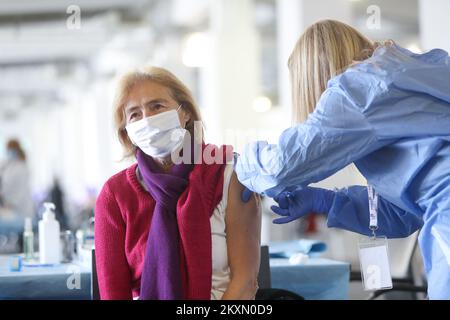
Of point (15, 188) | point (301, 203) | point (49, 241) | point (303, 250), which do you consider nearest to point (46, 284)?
point (49, 241)

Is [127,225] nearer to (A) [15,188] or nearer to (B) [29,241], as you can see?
(B) [29,241]

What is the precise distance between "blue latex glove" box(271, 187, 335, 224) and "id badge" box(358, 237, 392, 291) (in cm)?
15

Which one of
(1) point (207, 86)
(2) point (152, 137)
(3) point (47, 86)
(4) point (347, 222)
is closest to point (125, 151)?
(2) point (152, 137)

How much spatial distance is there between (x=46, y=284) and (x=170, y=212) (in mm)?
657

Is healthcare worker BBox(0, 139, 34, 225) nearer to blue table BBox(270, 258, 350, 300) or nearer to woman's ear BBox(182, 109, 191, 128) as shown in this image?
blue table BBox(270, 258, 350, 300)

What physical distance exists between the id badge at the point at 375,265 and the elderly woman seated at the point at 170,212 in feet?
0.88

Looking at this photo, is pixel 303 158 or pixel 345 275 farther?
pixel 345 275

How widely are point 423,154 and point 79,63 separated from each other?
12.3 m

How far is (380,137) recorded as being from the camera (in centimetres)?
143

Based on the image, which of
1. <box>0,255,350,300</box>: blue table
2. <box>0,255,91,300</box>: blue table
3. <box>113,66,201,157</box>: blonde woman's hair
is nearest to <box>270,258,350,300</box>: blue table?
<box>0,255,350,300</box>: blue table

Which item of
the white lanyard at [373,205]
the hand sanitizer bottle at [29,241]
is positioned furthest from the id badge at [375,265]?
the hand sanitizer bottle at [29,241]

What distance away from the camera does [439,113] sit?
4.81 ft

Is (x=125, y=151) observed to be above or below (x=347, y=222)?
above
